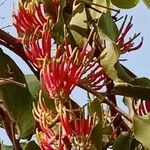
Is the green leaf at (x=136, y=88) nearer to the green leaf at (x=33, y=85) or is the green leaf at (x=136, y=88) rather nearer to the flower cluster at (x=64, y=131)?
the flower cluster at (x=64, y=131)

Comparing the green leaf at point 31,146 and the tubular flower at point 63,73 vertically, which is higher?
the tubular flower at point 63,73

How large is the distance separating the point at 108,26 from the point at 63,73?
142 millimetres

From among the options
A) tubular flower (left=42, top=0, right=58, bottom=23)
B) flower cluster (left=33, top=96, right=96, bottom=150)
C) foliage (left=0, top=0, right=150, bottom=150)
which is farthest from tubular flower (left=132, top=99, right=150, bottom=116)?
tubular flower (left=42, top=0, right=58, bottom=23)

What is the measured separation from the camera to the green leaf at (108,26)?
131 centimetres

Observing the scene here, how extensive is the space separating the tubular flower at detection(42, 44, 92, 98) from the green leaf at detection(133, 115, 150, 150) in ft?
0.39

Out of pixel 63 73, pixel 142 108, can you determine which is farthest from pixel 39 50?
pixel 142 108

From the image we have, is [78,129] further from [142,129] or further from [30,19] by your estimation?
[30,19]

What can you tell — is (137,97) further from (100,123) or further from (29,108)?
(29,108)

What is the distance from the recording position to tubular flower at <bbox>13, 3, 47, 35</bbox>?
4.40 feet

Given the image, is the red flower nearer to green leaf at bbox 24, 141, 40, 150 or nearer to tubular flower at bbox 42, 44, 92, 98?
tubular flower at bbox 42, 44, 92, 98

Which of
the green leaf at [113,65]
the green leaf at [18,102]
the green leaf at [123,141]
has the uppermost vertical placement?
the green leaf at [113,65]

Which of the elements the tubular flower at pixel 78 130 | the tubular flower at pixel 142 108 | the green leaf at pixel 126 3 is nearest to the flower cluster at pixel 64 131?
the tubular flower at pixel 78 130

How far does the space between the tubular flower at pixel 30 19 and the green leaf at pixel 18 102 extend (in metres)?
0.10

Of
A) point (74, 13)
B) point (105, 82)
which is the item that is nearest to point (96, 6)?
point (74, 13)
